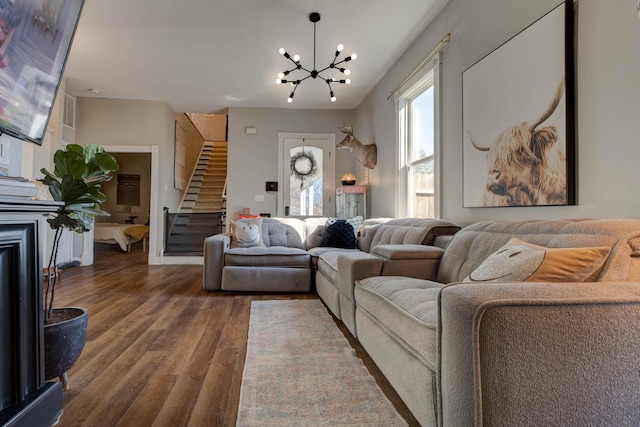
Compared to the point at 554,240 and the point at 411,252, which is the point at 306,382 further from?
the point at 554,240

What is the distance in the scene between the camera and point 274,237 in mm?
4672

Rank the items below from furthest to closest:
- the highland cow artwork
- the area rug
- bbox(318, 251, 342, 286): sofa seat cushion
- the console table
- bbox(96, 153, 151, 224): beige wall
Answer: bbox(96, 153, 151, 224): beige wall < bbox(318, 251, 342, 286): sofa seat cushion < the highland cow artwork < the area rug < the console table

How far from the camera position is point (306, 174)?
643cm

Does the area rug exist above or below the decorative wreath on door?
below

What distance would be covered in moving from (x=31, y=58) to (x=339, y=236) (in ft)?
10.8

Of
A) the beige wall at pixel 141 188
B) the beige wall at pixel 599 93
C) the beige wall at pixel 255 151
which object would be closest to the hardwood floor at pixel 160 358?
the beige wall at pixel 599 93

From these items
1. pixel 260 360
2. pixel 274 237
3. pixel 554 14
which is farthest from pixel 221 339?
pixel 554 14

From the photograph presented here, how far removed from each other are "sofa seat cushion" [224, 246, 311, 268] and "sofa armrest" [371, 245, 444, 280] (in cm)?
175

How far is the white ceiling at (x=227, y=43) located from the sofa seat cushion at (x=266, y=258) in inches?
93.6

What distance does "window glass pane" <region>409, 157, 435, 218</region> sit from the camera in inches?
147

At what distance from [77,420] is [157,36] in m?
3.75

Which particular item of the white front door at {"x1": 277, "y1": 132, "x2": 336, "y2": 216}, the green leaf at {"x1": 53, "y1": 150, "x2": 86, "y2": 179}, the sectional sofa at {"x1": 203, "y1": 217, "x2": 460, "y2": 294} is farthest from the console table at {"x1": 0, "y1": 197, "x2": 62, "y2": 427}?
the white front door at {"x1": 277, "y1": 132, "x2": 336, "y2": 216}

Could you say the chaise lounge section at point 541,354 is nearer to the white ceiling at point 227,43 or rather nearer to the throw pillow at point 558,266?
the throw pillow at point 558,266

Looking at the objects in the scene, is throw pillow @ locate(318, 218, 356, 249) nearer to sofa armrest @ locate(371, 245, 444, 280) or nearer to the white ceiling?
sofa armrest @ locate(371, 245, 444, 280)
